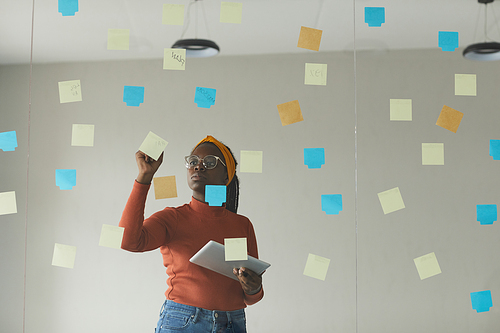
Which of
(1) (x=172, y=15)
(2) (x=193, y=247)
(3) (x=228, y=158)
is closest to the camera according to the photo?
(2) (x=193, y=247)

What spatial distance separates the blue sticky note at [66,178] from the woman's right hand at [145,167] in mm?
646

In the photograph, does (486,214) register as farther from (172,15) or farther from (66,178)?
(66,178)

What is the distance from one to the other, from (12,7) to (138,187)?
144 cm

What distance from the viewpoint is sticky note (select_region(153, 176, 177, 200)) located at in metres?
1.96

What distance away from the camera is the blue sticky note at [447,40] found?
A: 2.20 meters

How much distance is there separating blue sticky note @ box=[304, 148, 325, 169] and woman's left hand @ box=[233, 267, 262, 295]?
A: 2.56 feet

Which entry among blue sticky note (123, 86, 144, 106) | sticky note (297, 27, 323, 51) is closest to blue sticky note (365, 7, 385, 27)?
sticky note (297, 27, 323, 51)

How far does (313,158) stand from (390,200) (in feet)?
1.56

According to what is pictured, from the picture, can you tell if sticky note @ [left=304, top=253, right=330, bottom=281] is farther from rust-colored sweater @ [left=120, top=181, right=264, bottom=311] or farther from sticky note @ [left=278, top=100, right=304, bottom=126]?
sticky note @ [left=278, top=100, right=304, bottom=126]

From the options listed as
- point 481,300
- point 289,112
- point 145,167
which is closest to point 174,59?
point 289,112

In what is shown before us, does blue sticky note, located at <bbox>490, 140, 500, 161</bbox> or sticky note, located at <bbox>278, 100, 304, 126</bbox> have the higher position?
sticky note, located at <bbox>278, 100, 304, 126</bbox>

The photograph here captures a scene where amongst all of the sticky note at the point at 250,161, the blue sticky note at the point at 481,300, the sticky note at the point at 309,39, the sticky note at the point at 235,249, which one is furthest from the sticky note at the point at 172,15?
the blue sticky note at the point at 481,300

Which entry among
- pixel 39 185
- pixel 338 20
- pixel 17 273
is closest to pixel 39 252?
pixel 17 273

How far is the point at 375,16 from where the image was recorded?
7.21 ft
